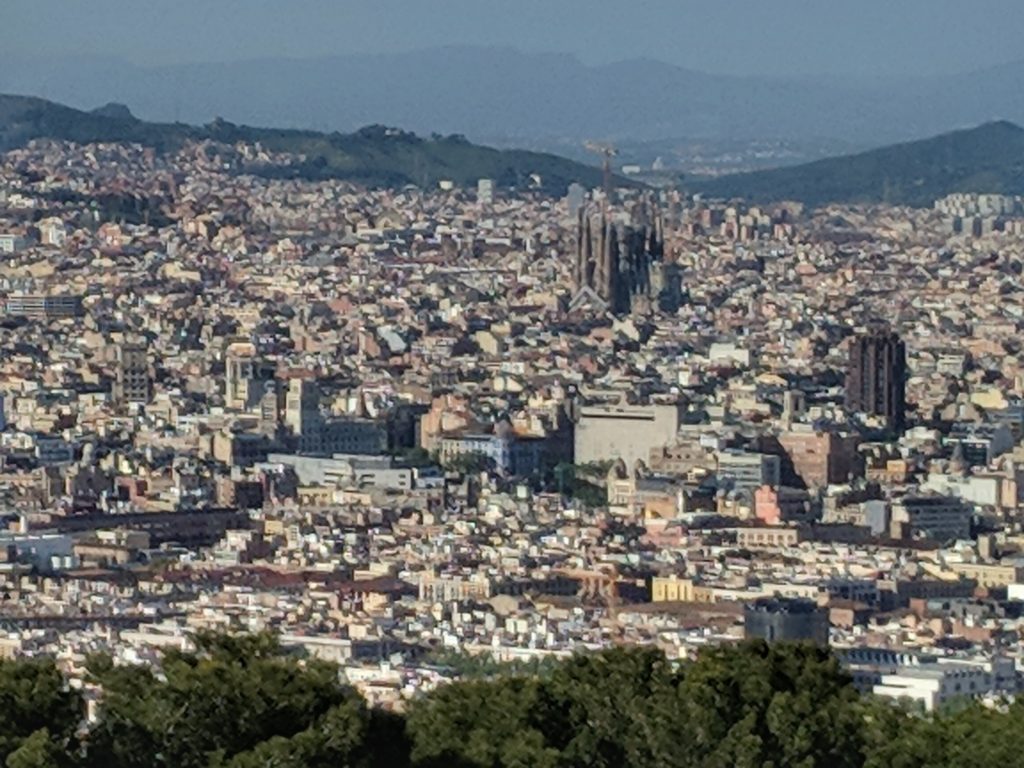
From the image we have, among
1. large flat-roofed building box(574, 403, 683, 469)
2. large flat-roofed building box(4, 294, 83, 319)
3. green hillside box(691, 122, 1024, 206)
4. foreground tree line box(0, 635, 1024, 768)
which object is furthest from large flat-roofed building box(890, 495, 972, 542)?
green hillside box(691, 122, 1024, 206)

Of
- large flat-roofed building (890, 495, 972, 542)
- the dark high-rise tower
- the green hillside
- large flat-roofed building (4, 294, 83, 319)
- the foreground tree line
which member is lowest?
the foreground tree line

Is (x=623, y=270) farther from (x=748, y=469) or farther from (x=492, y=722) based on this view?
(x=492, y=722)

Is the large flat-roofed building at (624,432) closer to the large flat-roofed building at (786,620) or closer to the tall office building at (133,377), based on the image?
the tall office building at (133,377)

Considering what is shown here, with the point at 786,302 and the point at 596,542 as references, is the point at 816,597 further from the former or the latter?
the point at 786,302

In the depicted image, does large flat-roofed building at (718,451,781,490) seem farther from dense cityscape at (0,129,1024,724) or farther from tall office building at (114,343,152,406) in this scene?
tall office building at (114,343,152,406)

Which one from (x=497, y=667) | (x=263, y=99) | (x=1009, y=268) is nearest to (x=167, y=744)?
(x=497, y=667)
